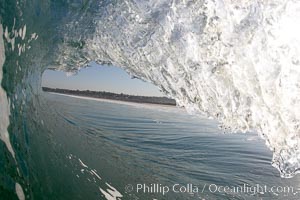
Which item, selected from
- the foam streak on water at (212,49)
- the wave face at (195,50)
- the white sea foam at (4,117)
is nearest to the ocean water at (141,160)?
the white sea foam at (4,117)

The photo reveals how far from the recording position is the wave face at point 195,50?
2.16m

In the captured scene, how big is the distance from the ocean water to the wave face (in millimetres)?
691

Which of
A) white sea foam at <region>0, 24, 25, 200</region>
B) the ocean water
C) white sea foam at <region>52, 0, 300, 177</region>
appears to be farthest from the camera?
the ocean water

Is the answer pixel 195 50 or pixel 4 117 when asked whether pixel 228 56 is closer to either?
pixel 195 50

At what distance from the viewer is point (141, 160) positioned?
5.21m

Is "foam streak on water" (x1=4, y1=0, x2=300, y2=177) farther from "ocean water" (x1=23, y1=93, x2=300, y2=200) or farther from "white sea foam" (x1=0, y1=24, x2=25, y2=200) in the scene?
"ocean water" (x1=23, y1=93, x2=300, y2=200)

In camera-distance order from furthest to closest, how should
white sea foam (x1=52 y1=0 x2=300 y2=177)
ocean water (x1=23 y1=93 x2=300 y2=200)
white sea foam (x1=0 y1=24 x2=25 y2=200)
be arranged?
1. ocean water (x1=23 y1=93 x2=300 y2=200)
2. white sea foam (x1=0 y1=24 x2=25 y2=200)
3. white sea foam (x1=52 y1=0 x2=300 y2=177)

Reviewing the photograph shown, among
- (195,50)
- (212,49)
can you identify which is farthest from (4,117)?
(212,49)

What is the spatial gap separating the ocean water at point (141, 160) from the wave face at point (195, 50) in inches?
27.2

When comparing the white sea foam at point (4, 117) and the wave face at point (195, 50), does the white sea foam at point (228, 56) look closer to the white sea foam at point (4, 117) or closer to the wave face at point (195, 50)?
the wave face at point (195, 50)

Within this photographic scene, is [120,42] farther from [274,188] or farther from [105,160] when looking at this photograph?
[274,188]

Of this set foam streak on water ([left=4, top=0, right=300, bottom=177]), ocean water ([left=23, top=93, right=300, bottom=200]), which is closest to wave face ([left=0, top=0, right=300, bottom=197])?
foam streak on water ([left=4, top=0, right=300, bottom=177])

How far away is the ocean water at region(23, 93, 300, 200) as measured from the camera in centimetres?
361

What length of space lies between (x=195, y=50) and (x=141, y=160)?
2967mm
